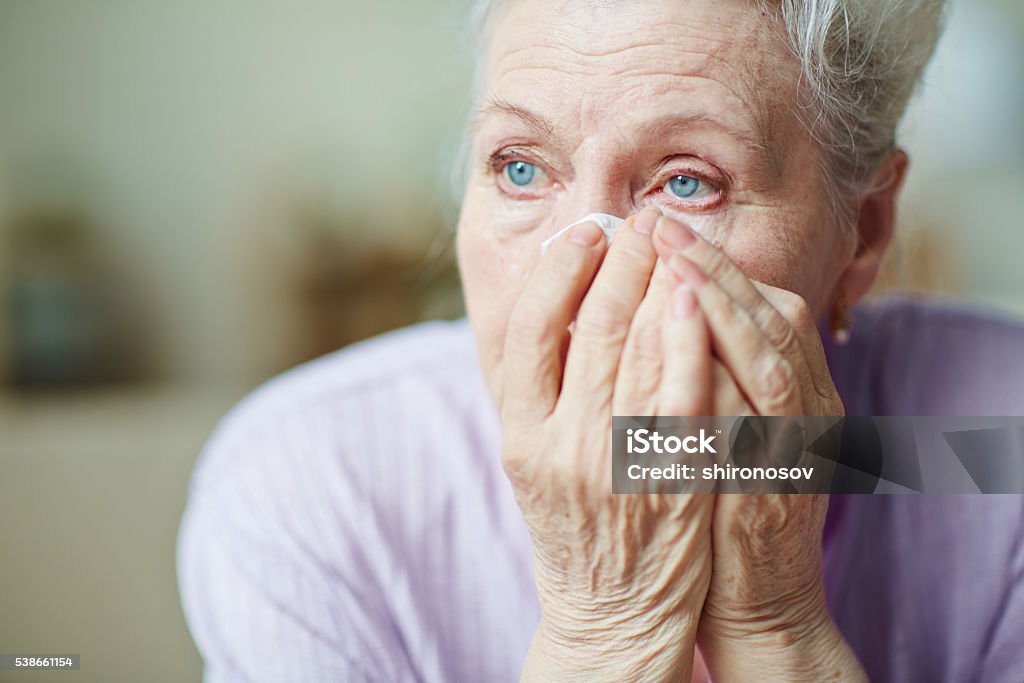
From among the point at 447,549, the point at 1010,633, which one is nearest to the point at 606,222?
the point at 447,549

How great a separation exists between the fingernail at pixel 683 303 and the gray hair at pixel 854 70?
350 millimetres

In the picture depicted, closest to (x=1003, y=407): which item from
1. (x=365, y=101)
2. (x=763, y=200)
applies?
(x=763, y=200)

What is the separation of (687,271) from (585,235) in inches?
4.5

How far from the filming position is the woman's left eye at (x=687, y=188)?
3.14 ft

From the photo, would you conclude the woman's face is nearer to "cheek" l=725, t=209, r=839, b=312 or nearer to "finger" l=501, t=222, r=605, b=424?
"cheek" l=725, t=209, r=839, b=312

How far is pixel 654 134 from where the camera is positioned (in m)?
0.91

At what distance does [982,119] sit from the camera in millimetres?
3369

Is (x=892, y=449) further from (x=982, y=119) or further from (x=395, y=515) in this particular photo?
(x=982, y=119)

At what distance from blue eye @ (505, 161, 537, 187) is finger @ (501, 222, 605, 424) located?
0.23 metres

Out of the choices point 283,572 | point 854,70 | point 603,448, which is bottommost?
point 283,572

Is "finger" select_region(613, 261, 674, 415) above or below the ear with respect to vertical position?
below

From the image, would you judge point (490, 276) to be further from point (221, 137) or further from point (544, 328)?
point (221, 137)

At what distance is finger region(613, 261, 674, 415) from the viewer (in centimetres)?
77

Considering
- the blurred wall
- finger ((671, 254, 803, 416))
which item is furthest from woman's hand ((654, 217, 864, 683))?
the blurred wall
